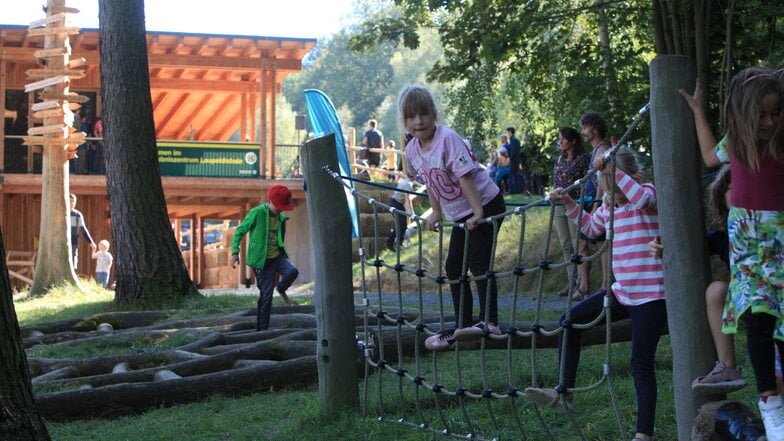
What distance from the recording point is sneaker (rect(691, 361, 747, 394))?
4.06 meters

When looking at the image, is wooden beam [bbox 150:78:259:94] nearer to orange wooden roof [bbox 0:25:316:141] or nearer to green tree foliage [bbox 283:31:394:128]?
orange wooden roof [bbox 0:25:316:141]

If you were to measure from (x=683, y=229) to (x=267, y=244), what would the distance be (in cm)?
674

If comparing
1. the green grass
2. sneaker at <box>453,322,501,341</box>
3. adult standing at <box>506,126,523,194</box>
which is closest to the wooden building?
adult standing at <box>506,126,523,194</box>

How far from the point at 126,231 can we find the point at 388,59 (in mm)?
85505

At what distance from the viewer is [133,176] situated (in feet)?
45.8

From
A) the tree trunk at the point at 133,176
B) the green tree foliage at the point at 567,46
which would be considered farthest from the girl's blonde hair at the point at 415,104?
the tree trunk at the point at 133,176

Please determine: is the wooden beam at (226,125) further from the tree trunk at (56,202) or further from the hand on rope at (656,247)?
the hand on rope at (656,247)

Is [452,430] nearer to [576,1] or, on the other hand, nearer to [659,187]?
[659,187]

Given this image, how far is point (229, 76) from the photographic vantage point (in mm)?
31766

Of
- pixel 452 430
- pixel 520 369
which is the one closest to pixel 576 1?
pixel 520 369

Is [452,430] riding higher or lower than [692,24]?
lower

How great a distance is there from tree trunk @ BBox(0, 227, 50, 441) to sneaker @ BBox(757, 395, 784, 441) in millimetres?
2814

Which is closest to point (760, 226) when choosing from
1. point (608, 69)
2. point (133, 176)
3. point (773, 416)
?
point (773, 416)

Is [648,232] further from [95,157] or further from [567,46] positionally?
[95,157]
